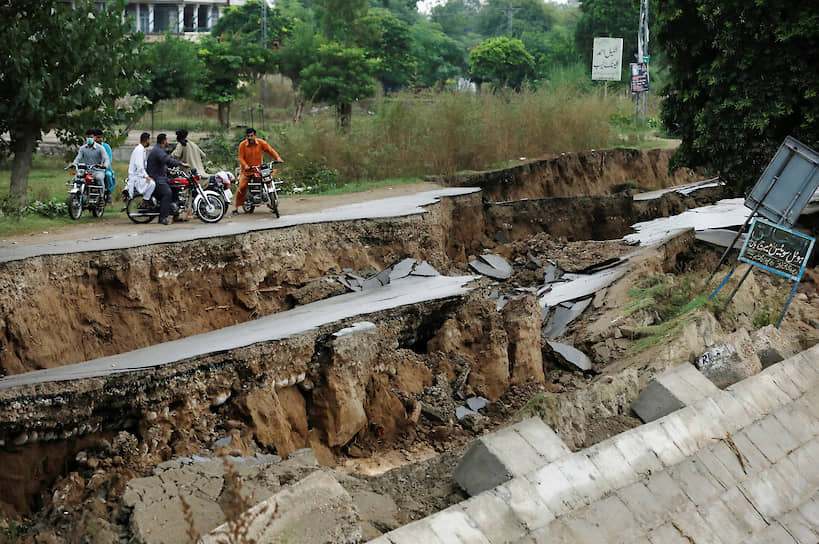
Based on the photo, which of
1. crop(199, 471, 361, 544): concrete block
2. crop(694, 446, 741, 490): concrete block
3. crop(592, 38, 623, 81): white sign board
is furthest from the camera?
crop(592, 38, 623, 81): white sign board

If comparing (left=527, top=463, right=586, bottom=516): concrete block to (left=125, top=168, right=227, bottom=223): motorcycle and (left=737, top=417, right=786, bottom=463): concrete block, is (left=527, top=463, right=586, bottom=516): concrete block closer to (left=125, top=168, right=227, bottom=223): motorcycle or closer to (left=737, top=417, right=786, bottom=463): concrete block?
(left=737, top=417, right=786, bottom=463): concrete block

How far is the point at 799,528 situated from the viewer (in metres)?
7.00

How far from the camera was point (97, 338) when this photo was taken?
8812mm

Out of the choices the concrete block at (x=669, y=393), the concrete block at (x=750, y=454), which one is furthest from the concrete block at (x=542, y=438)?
the concrete block at (x=750, y=454)

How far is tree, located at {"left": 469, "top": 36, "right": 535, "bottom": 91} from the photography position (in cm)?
5017

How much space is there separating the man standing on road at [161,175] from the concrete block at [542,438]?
7.67m

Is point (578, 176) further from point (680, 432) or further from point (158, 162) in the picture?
point (680, 432)

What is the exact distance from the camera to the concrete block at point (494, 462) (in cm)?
588

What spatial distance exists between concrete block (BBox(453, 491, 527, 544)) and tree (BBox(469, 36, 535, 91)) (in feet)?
151

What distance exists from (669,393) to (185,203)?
8.12 metres

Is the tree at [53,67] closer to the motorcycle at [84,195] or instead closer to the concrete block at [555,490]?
the motorcycle at [84,195]

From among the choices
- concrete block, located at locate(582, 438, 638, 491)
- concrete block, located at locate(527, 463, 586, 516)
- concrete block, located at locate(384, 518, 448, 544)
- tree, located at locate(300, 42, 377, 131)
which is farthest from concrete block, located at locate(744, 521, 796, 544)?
tree, located at locate(300, 42, 377, 131)

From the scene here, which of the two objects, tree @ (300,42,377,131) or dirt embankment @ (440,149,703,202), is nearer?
dirt embankment @ (440,149,703,202)

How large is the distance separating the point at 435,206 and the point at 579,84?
19823mm
